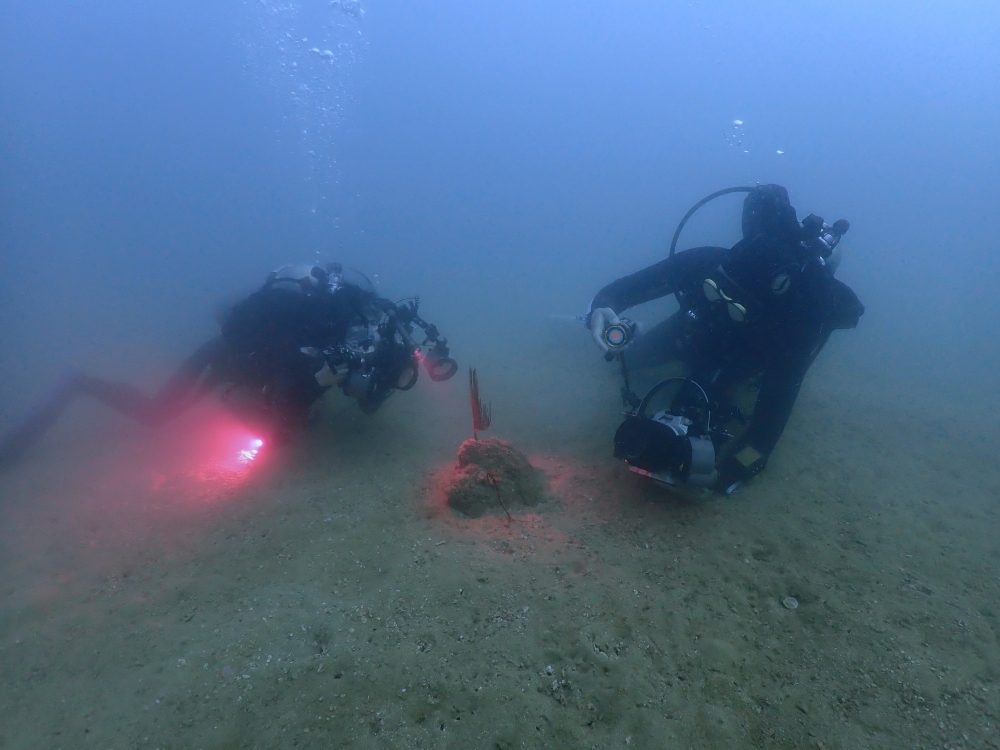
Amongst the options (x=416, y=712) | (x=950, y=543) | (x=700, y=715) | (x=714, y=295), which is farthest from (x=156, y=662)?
(x=950, y=543)

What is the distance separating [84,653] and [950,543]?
6.05 m

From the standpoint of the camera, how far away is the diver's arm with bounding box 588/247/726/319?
6.04m

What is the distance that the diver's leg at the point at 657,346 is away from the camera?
7160 millimetres

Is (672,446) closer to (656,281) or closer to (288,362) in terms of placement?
(656,281)

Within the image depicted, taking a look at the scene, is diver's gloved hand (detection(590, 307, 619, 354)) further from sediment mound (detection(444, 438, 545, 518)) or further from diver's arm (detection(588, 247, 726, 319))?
sediment mound (detection(444, 438, 545, 518))

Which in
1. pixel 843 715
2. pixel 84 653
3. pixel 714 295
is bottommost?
pixel 84 653

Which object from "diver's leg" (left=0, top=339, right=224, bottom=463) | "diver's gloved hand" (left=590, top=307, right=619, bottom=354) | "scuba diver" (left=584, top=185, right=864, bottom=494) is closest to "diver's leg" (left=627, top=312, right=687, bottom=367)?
"scuba diver" (left=584, top=185, right=864, bottom=494)

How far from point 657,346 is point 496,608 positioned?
535 cm

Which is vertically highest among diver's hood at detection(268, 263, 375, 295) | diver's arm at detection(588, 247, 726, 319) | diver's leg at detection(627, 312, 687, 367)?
diver's arm at detection(588, 247, 726, 319)

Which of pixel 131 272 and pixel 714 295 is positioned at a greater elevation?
pixel 714 295

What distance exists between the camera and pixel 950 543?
392cm

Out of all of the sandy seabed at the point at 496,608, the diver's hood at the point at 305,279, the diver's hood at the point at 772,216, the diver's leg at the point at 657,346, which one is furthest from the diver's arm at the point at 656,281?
the diver's hood at the point at 305,279

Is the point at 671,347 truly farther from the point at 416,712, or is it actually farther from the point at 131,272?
the point at 131,272

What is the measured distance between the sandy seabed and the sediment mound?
0.16 metres
